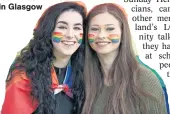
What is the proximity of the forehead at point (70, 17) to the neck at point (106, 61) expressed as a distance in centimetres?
26

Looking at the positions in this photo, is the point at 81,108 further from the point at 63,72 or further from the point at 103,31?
the point at 103,31

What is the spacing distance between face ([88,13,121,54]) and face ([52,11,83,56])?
12 centimetres

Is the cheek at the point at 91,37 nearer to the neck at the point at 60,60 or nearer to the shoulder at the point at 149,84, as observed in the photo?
the neck at the point at 60,60

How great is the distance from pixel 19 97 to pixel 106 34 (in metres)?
0.61

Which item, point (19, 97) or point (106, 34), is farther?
point (106, 34)

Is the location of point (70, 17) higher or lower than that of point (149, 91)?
higher

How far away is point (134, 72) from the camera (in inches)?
77.3

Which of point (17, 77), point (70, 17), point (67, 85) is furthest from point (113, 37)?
point (17, 77)

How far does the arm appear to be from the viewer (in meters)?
1.86

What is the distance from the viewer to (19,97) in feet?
6.12

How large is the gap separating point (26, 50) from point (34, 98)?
311mm

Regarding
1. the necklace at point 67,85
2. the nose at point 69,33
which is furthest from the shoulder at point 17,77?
the nose at point 69,33

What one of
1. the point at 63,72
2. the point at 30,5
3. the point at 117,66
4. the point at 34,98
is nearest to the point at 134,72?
the point at 117,66

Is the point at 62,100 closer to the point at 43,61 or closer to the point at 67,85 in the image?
the point at 67,85
